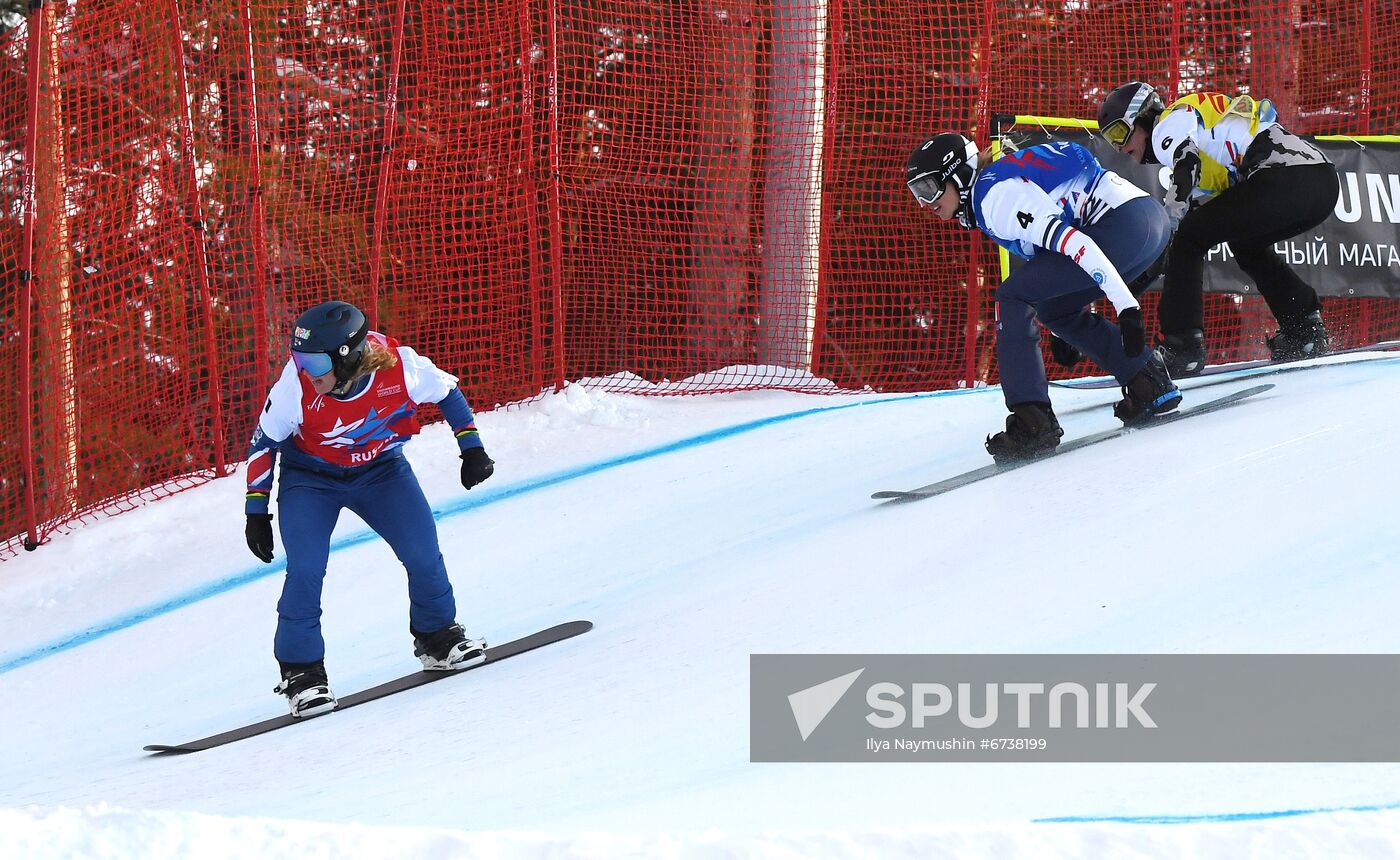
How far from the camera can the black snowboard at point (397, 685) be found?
5273 mm

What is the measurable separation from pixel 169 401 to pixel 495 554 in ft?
9.21

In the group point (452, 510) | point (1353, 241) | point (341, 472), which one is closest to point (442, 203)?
point (452, 510)

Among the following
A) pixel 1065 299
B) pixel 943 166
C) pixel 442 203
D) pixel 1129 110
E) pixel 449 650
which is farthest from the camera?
pixel 442 203

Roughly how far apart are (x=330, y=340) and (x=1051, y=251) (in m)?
2.98

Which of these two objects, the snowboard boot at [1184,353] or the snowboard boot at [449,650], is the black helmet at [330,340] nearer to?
the snowboard boot at [449,650]

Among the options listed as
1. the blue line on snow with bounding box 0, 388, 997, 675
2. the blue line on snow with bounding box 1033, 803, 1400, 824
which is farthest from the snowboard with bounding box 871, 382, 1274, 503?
the blue line on snow with bounding box 1033, 803, 1400, 824

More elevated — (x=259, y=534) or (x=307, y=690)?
(x=259, y=534)

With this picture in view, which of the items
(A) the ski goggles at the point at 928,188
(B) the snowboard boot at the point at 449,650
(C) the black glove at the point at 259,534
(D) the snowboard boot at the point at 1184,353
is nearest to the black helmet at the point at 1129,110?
(D) the snowboard boot at the point at 1184,353

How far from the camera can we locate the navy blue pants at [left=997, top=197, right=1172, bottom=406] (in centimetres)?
630

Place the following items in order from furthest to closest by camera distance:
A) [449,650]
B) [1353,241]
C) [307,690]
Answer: [1353,241]
[449,650]
[307,690]

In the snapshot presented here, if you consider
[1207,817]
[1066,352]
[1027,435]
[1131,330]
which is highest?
[1131,330]

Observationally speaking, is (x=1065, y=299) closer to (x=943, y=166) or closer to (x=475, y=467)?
(x=943, y=166)

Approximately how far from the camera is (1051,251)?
20.5ft

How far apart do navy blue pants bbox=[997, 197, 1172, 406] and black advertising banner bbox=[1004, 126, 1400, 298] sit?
3.74 m
